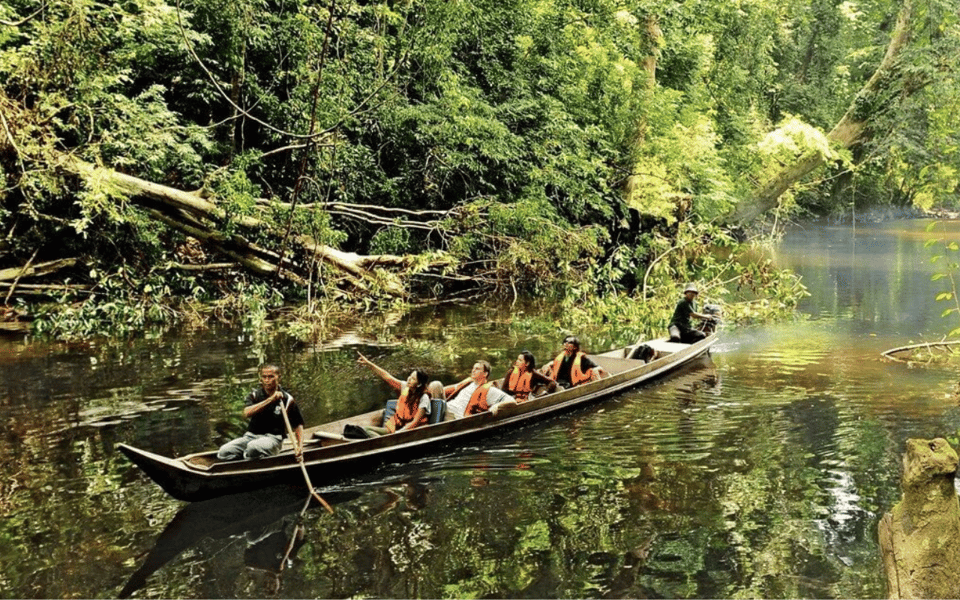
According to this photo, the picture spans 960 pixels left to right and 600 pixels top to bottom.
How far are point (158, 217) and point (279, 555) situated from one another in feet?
41.7

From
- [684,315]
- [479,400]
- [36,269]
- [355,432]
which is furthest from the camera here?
[36,269]

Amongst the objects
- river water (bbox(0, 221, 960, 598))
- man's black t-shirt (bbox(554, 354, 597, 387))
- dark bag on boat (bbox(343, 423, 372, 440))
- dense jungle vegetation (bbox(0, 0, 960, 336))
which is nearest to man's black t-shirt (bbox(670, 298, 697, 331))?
river water (bbox(0, 221, 960, 598))

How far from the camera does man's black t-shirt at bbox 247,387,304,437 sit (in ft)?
29.3

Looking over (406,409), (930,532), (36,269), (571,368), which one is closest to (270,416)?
(406,409)

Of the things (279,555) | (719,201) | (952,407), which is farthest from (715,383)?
(719,201)

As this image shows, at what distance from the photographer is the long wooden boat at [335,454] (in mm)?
8172

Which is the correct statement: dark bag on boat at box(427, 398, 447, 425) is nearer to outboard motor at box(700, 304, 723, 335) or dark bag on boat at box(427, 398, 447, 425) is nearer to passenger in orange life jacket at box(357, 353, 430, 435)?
passenger in orange life jacket at box(357, 353, 430, 435)

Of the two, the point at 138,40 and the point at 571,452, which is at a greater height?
the point at 138,40

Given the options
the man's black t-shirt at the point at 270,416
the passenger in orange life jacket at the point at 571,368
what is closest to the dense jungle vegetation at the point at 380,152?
the passenger in orange life jacket at the point at 571,368

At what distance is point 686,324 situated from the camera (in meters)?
16.4

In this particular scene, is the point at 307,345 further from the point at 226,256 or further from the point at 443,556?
the point at 443,556

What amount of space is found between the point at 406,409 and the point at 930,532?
6.47 metres

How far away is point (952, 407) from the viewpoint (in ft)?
39.7

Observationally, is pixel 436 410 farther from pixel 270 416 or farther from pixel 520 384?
pixel 270 416
